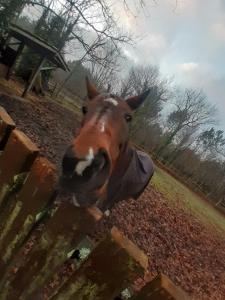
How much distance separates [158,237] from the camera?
8.68 m

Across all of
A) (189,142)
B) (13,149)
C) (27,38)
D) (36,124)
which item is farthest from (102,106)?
(189,142)

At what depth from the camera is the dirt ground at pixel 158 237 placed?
7324 millimetres

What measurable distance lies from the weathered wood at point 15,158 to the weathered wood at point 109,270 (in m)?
0.69

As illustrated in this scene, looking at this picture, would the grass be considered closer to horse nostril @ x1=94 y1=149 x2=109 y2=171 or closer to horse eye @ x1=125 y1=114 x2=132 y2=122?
horse eye @ x1=125 y1=114 x2=132 y2=122

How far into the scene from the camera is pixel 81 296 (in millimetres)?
1503

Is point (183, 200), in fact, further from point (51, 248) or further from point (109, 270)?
point (109, 270)

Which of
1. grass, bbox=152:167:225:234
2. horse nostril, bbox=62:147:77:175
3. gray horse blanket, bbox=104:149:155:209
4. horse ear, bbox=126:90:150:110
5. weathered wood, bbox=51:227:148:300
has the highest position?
horse ear, bbox=126:90:150:110

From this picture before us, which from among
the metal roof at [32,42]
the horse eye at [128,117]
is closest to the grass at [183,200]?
the metal roof at [32,42]

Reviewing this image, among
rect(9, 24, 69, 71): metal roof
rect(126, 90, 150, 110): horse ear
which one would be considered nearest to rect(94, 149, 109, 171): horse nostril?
rect(126, 90, 150, 110): horse ear

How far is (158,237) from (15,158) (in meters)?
7.50

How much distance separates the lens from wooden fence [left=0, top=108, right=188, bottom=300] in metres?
1.37

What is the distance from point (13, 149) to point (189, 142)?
2139 inches

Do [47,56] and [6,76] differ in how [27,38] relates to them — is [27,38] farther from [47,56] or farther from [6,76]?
[6,76]

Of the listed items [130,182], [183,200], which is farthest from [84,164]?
[183,200]
